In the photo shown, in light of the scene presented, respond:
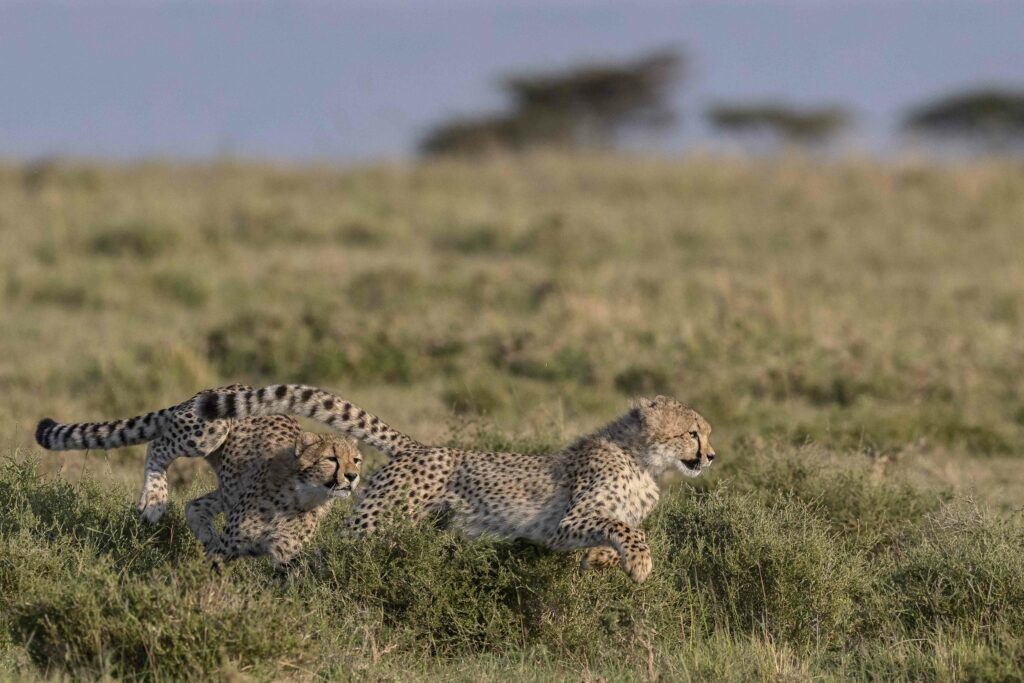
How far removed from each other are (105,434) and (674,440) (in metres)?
1.89

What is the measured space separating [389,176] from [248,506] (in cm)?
1131

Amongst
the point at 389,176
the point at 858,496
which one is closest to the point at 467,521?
the point at 858,496

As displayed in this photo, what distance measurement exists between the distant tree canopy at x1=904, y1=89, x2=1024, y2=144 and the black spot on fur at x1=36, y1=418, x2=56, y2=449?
24429 millimetres

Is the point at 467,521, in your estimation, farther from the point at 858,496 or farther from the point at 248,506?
the point at 858,496

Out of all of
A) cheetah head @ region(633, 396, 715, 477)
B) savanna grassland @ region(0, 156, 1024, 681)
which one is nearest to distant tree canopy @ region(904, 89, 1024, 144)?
savanna grassland @ region(0, 156, 1024, 681)

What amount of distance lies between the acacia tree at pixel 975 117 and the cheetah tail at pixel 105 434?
2412 centimetres

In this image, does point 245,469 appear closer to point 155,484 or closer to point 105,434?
point 155,484

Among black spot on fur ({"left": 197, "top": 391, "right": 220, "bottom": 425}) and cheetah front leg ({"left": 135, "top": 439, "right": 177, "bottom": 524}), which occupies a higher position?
black spot on fur ({"left": 197, "top": 391, "right": 220, "bottom": 425})

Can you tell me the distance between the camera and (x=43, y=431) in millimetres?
5422

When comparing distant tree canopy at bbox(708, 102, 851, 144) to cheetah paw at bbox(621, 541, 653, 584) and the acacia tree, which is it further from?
cheetah paw at bbox(621, 541, 653, 584)

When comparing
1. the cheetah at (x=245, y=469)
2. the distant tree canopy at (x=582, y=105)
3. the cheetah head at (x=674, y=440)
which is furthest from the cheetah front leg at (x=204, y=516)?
the distant tree canopy at (x=582, y=105)

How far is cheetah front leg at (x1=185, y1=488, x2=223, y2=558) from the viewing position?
203 inches

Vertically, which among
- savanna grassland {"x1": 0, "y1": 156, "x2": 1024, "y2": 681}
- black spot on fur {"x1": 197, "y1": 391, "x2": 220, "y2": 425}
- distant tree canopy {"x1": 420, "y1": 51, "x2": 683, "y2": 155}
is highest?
distant tree canopy {"x1": 420, "y1": 51, "x2": 683, "y2": 155}

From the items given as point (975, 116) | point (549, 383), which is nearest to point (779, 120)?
point (975, 116)
